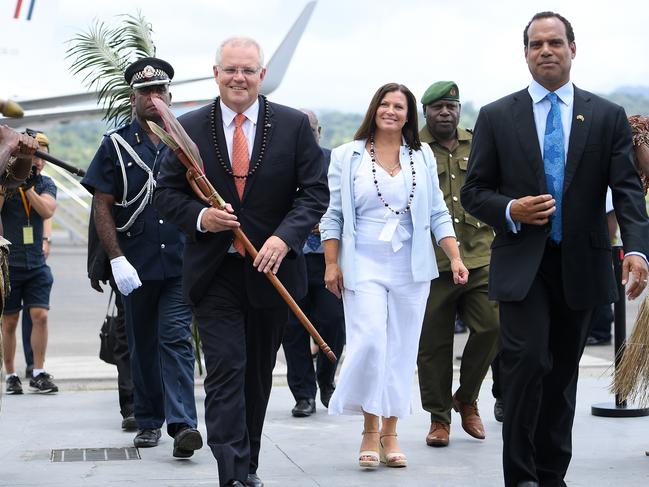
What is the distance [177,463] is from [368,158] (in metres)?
1.77

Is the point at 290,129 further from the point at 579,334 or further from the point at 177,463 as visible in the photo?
the point at 177,463

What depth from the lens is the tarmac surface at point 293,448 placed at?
603cm

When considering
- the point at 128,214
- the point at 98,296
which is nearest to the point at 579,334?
the point at 128,214

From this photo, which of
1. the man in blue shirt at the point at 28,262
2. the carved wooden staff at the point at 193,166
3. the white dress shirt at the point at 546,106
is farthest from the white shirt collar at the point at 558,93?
the man in blue shirt at the point at 28,262

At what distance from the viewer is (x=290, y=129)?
18.2 feet

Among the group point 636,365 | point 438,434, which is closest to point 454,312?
point 438,434

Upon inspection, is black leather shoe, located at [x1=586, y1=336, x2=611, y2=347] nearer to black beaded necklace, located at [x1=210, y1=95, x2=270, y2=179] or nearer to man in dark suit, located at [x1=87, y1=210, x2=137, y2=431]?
man in dark suit, located at [x1=87, y1=210, x2=137, y2=431]

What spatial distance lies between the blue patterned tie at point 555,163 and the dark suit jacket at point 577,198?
0.13ft

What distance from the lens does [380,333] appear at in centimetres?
639

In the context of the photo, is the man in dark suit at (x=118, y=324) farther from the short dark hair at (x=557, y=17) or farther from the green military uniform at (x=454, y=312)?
the short dark hair at (x=557, y=17)

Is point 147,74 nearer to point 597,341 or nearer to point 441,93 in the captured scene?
point 441,93

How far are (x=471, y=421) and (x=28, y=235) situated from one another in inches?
158

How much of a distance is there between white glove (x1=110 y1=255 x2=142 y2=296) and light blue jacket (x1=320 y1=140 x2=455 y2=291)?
0.98 metres

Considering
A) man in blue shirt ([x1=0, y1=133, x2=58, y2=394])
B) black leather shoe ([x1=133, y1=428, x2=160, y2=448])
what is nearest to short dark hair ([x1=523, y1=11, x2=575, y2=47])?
black leather shoe ([x1=133, y1=428, x2=160, y2=448])
